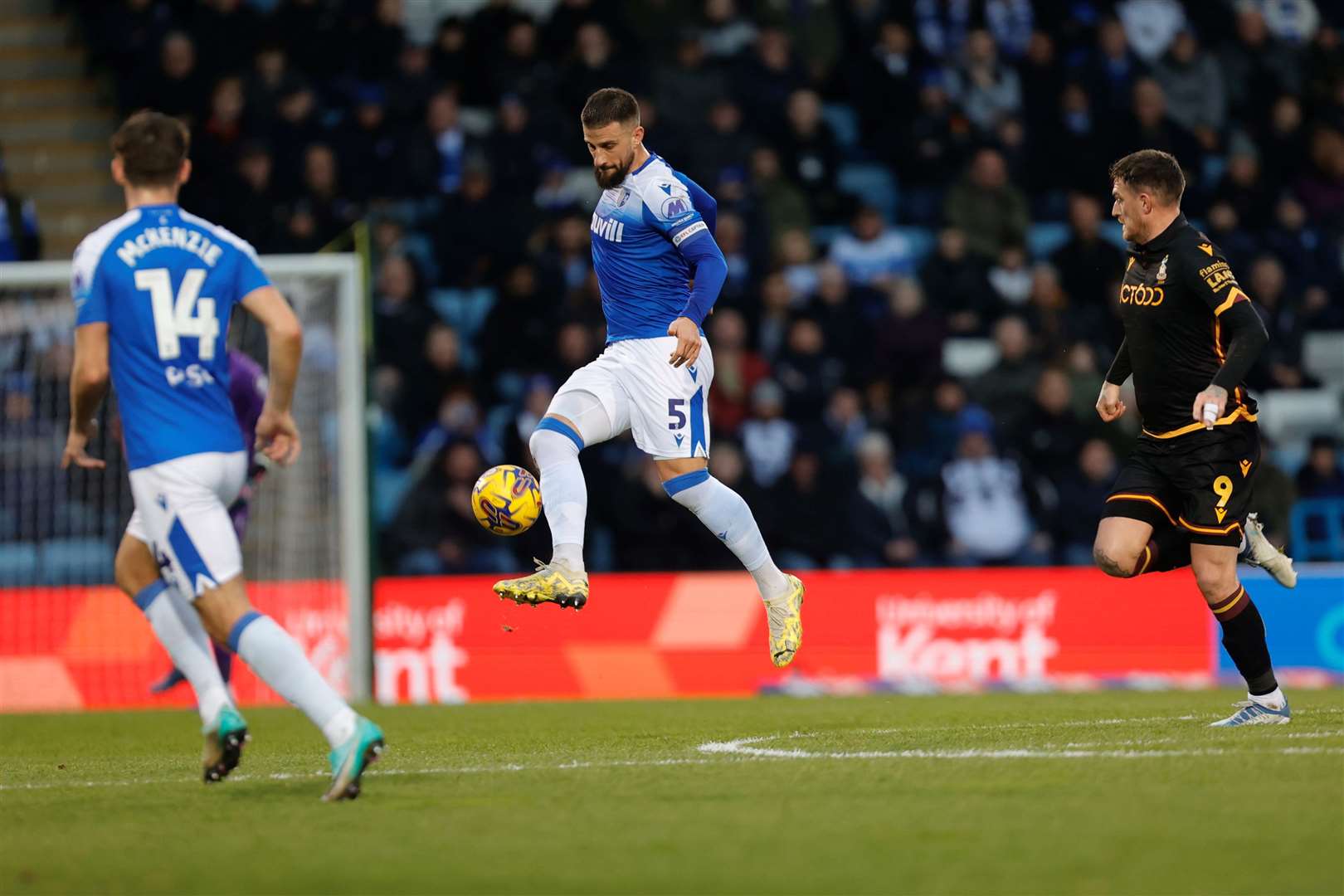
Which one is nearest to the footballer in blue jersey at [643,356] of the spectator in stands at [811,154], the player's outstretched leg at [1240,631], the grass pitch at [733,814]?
the grass pitch at [733,814]

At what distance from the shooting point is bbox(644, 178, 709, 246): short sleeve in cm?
819

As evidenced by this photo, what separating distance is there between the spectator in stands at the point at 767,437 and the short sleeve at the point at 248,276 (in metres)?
9.22

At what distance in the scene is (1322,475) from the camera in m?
15.7

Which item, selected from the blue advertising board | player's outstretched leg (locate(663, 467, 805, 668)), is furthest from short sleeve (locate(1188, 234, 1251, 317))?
the blue advertising board

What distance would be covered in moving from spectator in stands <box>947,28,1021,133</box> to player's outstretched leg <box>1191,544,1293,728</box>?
1109 cm

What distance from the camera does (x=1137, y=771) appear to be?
6.11 metres

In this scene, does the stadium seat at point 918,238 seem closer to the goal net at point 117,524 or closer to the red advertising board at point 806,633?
the red advertising board at point 806,633

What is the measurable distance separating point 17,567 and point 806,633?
562 cm

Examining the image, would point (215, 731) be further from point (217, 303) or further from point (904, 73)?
point (904, 73)

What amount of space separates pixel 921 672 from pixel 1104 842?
29.3 feet

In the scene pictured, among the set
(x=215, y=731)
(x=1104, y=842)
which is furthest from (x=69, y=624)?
(x=1104, y=842)

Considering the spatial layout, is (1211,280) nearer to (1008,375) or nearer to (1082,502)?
(1082,502)

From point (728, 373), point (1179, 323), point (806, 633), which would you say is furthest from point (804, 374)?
point (1179, 323)

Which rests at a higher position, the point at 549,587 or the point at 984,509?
the point at 984,509
